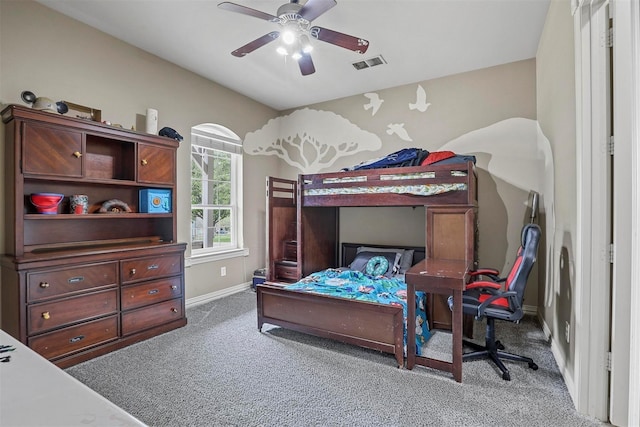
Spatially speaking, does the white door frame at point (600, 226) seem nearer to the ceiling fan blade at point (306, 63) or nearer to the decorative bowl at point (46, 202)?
the ceiling fan blade at point (306, 63)

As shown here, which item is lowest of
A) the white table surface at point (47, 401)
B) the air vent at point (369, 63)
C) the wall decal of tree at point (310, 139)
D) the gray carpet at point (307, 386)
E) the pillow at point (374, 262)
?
the gray carpet at point (307, 386)

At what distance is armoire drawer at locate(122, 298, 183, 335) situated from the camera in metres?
2.81

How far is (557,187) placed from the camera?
259 centimetres

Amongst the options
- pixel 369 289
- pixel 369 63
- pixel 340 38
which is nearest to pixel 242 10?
pixel 340 38

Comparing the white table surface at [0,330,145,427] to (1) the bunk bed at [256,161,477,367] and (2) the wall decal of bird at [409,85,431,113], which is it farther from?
(2) the wall decal of bird at [409,85,431,113]

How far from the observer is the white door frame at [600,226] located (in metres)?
1.64

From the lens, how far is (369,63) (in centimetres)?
368

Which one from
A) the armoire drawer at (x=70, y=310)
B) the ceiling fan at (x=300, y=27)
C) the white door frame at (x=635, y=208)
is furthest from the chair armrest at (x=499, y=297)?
the armoire drawer at (x=70, y=310)

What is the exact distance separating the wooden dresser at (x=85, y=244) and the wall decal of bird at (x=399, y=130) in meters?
2.86

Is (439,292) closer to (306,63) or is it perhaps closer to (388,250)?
(388,250)

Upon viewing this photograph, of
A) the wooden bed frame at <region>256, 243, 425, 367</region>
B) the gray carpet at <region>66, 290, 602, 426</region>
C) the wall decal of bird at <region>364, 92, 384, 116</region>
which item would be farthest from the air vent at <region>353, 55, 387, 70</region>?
the gray carpet at <region>66, 290, 602, 426</region>

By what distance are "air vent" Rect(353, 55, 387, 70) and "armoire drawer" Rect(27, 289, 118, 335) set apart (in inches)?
138

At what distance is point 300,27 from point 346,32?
89cm

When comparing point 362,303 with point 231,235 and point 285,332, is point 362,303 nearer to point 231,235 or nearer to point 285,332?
point 285,332
